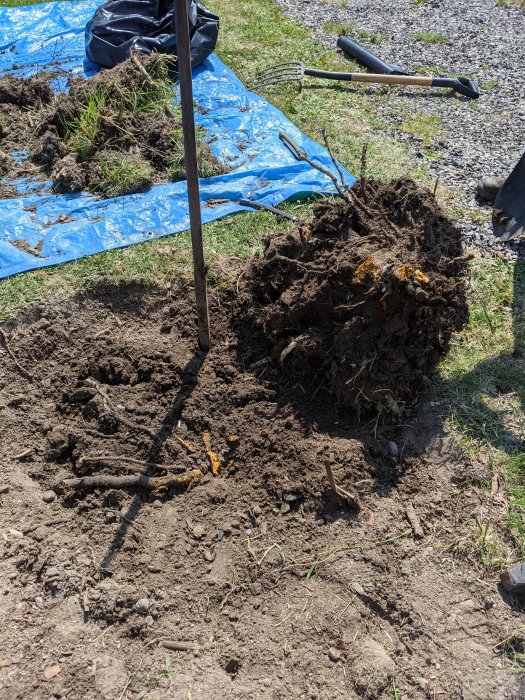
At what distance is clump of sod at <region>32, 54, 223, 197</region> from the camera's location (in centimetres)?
476

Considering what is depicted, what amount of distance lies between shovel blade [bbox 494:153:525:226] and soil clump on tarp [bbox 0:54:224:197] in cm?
244

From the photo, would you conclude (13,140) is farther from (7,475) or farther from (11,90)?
(7,475)

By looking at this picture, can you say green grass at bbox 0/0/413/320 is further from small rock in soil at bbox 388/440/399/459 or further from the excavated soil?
small rock in soil at bbox 388/440/399/459

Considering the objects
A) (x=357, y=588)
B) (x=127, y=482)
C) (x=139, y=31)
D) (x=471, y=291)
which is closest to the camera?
(x=357, y=588)

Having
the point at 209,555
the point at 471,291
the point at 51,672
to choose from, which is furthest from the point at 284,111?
the point at 51,672

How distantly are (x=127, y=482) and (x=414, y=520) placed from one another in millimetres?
1495

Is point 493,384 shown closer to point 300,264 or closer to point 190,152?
point 300,264

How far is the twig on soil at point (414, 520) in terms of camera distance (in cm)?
277

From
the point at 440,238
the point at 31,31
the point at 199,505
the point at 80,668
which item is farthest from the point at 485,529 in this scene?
the point at 31,31

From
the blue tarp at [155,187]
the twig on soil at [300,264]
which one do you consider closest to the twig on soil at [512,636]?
the twig on soil at [300,264]

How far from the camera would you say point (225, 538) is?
2.80 metres

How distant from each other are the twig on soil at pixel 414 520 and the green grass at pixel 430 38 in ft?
24.9

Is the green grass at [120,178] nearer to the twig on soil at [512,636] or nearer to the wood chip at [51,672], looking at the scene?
the wood chip at [51,672]

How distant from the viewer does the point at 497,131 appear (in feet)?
20.6
